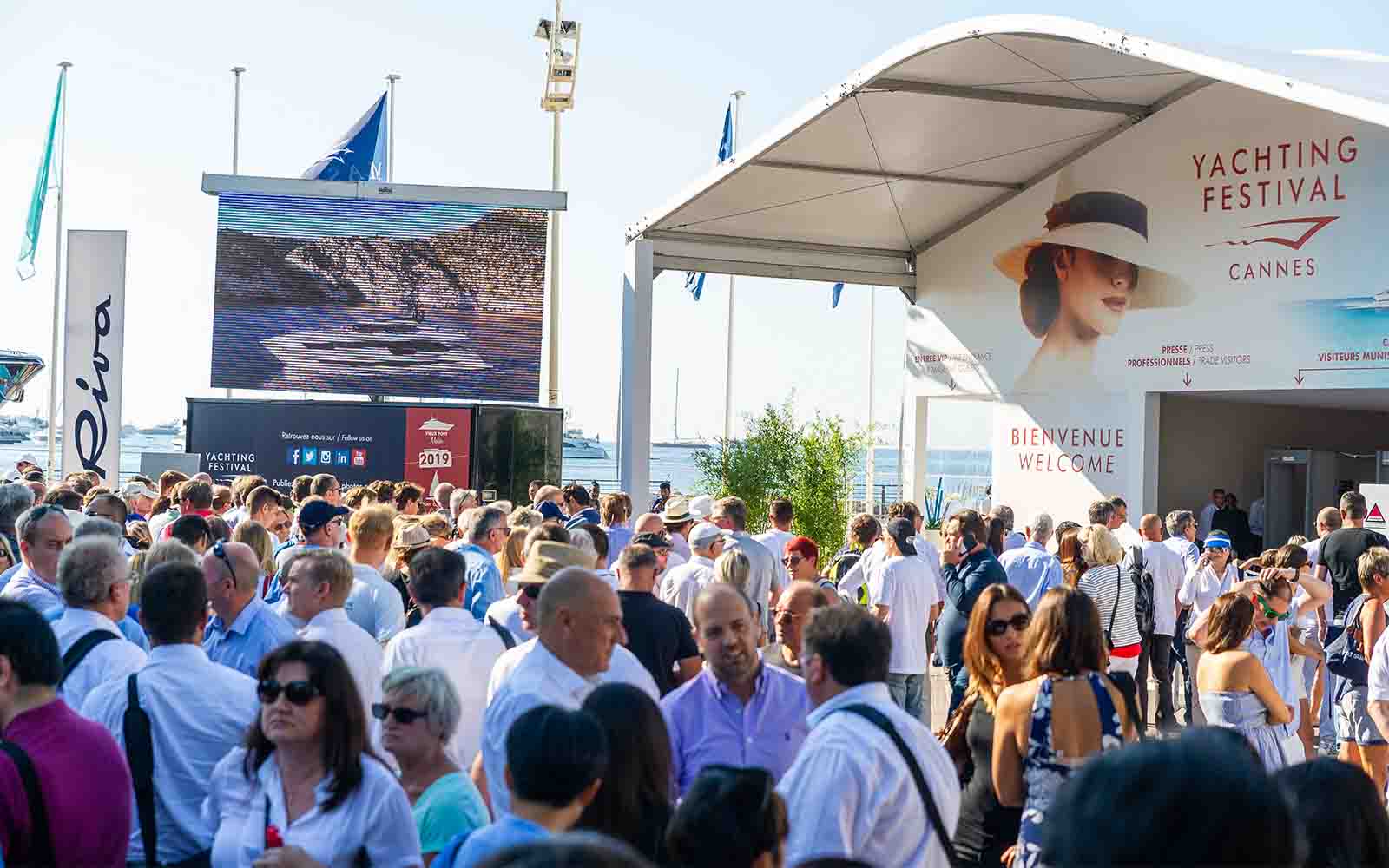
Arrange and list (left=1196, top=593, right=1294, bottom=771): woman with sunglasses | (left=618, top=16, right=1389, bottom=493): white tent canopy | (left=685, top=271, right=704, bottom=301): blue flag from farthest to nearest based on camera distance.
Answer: (left=685, top=271, right=704, bottom=301): blue flag
(left=618, top=16, right=1389, bottom=493): white tent canopy
(left=1196, top=593, right=1294, bottom=771): woman with sunglasses

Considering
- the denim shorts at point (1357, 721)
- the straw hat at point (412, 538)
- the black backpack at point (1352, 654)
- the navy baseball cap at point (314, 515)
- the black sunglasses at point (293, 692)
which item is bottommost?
the denim shorts at point (1357, 721)

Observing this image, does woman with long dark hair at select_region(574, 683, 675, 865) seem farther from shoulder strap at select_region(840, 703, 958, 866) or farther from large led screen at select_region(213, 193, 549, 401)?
large led screen at select_region(213, 193, 549, 401)

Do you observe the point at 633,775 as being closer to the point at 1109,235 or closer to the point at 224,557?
the point at 224,557

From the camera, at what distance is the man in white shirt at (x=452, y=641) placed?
17.3 feet

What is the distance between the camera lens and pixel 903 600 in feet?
29.5

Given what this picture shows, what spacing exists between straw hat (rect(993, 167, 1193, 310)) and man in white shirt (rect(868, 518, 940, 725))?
11126 millimetres

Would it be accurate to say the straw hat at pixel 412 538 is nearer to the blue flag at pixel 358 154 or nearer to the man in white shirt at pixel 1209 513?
the man in white shirt at pixel 1209 513

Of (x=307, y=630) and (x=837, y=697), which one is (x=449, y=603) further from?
(x=837, y=697)

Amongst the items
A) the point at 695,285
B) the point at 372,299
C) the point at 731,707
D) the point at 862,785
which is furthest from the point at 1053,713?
the point at 695,285

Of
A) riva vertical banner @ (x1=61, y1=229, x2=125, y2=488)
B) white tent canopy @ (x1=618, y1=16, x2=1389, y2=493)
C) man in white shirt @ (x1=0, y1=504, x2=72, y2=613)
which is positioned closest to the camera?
man in white shirt @ (x1=0, y1=504, x2=72, y2=613)

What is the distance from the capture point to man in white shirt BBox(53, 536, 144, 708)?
177 inches

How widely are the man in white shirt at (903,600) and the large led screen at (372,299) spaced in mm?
11696

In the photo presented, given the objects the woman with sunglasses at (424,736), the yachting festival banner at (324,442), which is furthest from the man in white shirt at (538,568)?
the yachting festival banner at (324,442)

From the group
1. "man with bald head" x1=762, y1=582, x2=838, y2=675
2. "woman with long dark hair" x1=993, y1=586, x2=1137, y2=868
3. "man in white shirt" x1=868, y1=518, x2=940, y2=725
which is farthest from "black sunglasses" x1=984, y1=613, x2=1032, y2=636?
"man in white shirt" x1=868, y1=518, x2=940, y2=725
